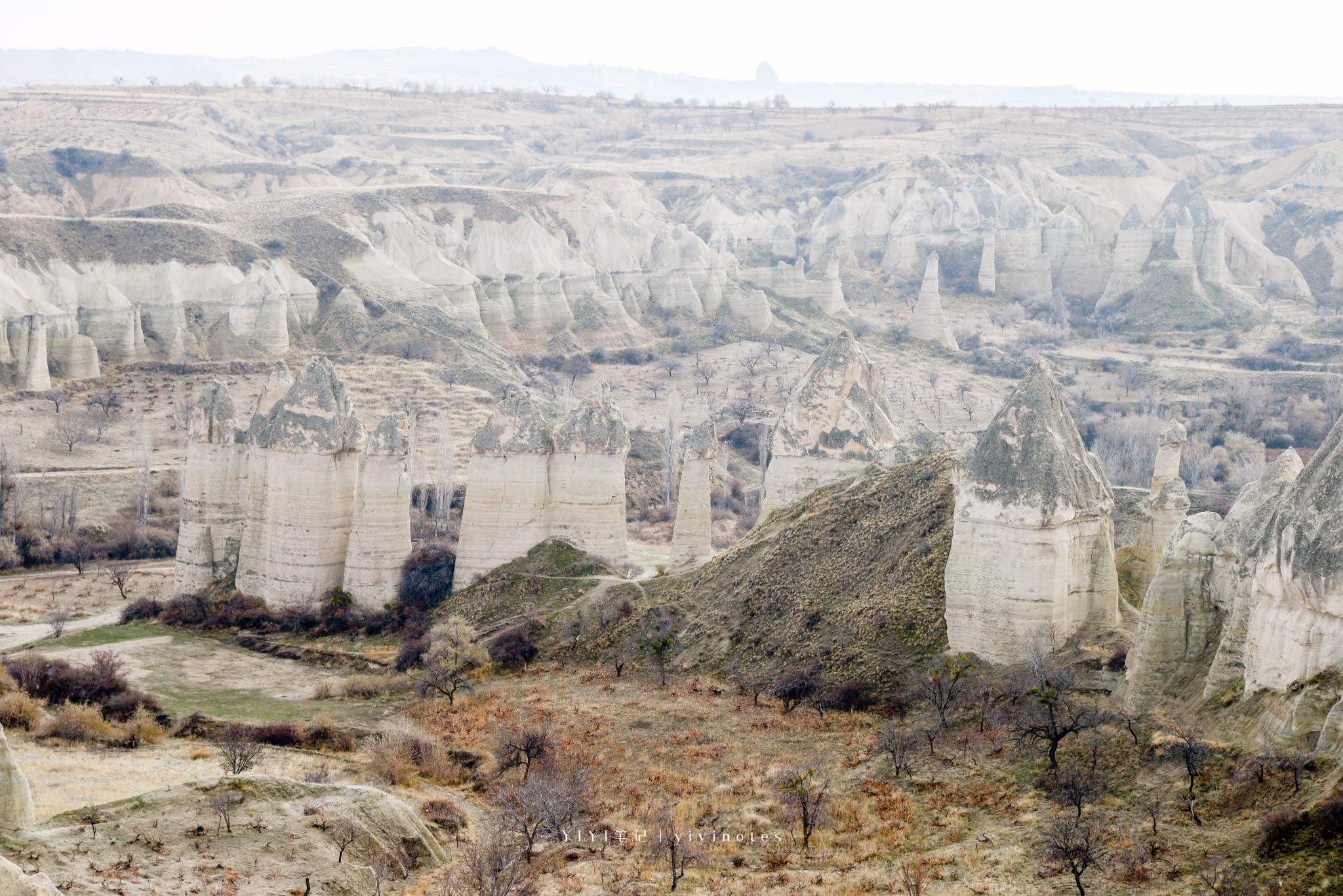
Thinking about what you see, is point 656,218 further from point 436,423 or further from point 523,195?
point 436,423

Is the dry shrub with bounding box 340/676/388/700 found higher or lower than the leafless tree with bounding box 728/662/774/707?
lower

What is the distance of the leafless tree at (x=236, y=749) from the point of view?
2244 centimetres

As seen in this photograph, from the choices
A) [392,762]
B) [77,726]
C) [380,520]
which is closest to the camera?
[392,762]

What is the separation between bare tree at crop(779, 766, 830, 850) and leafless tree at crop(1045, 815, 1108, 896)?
10.8ft

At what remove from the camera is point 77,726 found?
25766 mm

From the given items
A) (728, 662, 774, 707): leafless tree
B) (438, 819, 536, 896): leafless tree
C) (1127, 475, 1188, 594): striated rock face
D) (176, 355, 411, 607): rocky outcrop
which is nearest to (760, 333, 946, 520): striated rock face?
(728, 662, 774, 707): leafless tree

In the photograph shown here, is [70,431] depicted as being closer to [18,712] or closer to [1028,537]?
[18,712]

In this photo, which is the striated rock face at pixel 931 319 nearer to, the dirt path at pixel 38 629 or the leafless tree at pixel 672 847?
the dirt path at pixel 38 629

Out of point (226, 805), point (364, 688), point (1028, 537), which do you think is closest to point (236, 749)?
point (226, 805)

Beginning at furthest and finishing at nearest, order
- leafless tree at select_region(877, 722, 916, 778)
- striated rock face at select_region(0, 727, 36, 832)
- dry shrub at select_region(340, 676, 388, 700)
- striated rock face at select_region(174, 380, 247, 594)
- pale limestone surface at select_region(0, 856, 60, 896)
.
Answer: striated rock face at select_region(174, 380, 247, 594) < dry shrub at select_region(340, 676, 388, 700) < leafless tree at select_region(877, 722, 916, 778) < striated rock face at select_region(0, 727, 36, 832) < pale limestone surface at select_region(0, 856, 60, 896)

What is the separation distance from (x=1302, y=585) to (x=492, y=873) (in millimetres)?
10823

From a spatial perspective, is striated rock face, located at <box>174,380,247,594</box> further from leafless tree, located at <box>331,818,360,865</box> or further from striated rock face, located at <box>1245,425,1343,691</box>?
striated rock face, located at <box>1245,425,1343,691</box>

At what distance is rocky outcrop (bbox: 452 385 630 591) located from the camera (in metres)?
34.8

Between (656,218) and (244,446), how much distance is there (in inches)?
3150
